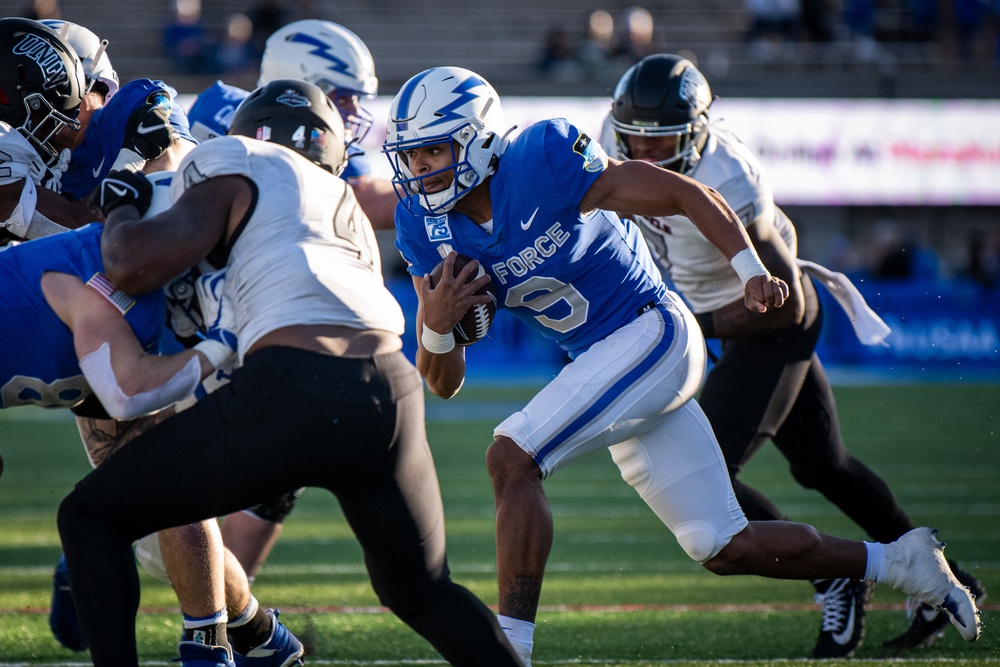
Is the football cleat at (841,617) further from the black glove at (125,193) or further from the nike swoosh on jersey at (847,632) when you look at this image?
the black glove at (125,193)

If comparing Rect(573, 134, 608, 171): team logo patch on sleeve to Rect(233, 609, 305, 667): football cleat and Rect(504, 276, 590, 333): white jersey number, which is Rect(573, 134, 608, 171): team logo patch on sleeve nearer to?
Rect(504, 276, 590, 333): white jersey number

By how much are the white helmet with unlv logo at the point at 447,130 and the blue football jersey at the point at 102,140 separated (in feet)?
2.97

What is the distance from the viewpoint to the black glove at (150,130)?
3949mm

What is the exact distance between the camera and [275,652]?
13.2 ft

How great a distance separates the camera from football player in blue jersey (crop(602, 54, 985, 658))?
4.53 metres

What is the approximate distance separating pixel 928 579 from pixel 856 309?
3.47ft

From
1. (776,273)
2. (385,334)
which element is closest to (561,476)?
(776,273)

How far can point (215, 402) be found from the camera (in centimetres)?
300

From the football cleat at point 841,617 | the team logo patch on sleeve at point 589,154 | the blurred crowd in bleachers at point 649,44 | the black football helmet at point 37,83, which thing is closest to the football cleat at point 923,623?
the football cleat at point 841,617

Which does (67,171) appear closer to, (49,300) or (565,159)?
(49,300)

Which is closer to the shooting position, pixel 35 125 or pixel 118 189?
pixel 118 189

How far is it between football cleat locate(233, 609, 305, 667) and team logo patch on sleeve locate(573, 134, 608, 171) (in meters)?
1.68

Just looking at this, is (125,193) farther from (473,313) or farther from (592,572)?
(592,572)

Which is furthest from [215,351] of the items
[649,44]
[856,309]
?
[649,44]
